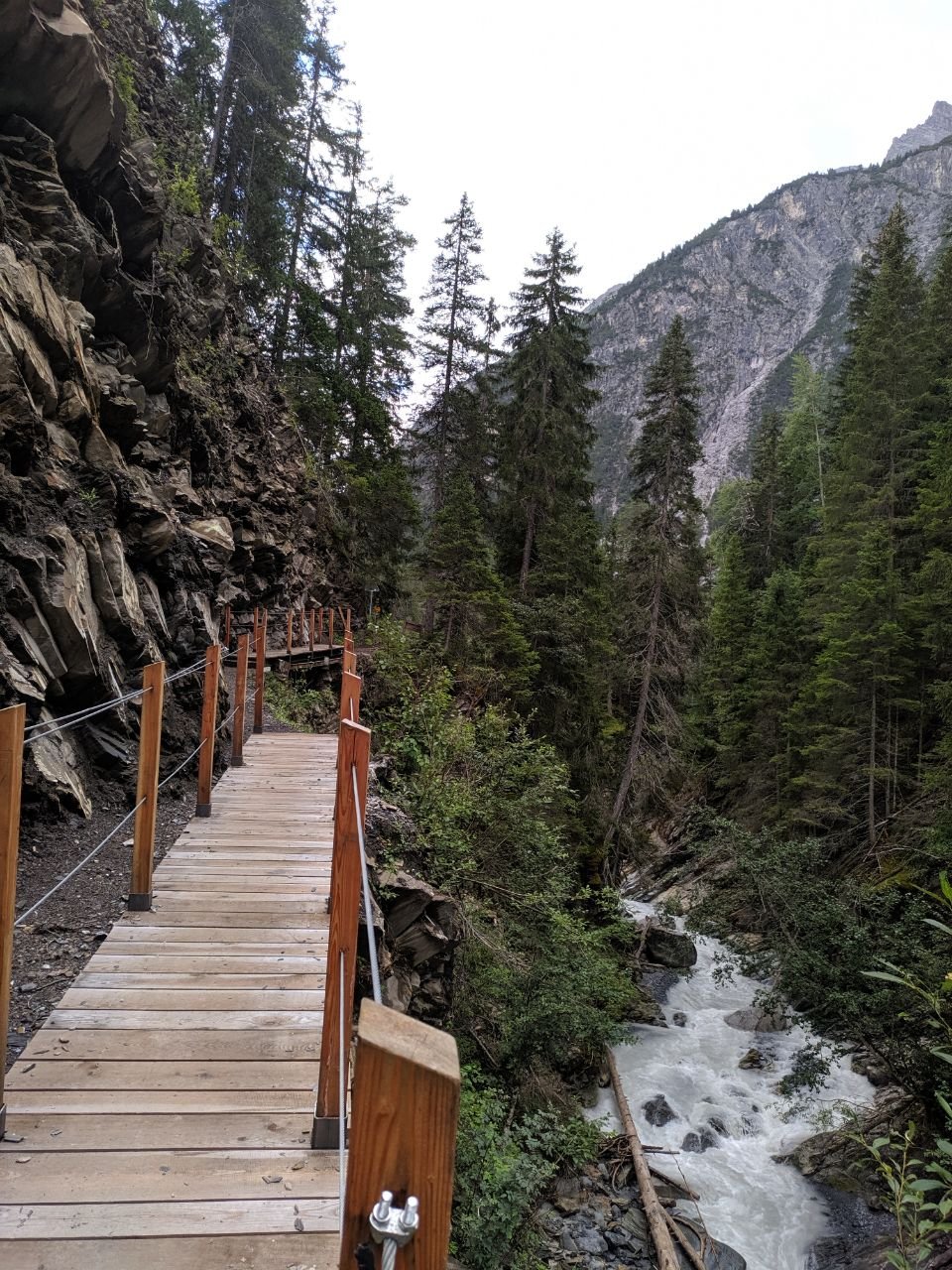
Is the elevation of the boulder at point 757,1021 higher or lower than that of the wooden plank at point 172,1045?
lower

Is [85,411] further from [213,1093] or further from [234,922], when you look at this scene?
[213,1093]

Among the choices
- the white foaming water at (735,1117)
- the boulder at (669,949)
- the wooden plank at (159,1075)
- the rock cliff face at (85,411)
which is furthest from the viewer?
the boulder at (669,949)

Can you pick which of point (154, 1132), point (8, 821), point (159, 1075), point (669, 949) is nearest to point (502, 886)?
point (159, 1075)

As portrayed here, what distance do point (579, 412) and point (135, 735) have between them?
56.1 feet

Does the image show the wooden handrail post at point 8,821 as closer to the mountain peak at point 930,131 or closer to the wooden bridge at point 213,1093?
the wooden bridge at point 213,1093

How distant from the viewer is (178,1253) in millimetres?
2098

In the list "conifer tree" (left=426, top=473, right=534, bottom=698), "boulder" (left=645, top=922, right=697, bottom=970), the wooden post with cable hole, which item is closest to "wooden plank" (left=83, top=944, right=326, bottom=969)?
the wooden post with cable hole

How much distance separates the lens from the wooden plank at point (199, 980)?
3.59 meters

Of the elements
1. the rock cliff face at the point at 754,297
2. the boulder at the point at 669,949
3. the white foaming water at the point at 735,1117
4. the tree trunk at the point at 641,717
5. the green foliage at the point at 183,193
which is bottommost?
the boulder at the point at 669,949

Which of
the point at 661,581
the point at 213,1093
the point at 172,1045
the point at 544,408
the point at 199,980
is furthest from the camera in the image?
the point at 544,408

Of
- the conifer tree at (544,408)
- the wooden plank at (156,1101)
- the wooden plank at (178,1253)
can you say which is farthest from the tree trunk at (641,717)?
the wooden plank at (178,1253)

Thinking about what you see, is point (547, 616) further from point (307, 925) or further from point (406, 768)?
point (307, 925)

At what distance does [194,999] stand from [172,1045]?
371 millimetres

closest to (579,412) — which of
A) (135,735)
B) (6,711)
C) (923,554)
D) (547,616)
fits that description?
(547,616)
